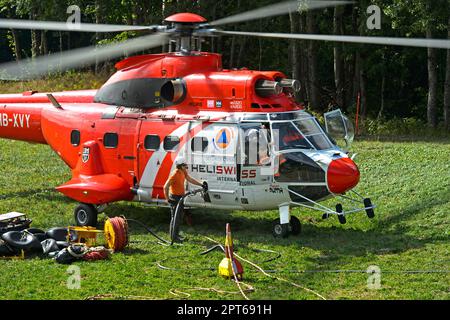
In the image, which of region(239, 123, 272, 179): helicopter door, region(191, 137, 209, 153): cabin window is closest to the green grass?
region(239, 123, 272, 179): helicopter door

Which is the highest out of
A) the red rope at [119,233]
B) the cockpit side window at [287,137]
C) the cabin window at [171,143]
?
the cockpit side window at [287,137]

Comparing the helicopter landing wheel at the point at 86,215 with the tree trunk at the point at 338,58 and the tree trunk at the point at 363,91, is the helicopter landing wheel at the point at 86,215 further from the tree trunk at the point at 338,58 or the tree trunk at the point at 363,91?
the tree trunk at the point at 363,91

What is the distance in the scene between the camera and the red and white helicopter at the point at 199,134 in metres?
15.4

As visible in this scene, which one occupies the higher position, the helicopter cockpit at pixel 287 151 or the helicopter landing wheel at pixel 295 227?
the helicopter cockpit at pixel 287 151

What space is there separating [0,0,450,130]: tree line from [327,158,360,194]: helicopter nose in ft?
46.7

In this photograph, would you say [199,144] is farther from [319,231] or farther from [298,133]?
[319,231]

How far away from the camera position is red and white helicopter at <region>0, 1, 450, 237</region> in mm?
15422

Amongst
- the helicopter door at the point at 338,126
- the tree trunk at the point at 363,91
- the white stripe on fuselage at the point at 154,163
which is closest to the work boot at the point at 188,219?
the white stripe on fuselage at the point at 154,163

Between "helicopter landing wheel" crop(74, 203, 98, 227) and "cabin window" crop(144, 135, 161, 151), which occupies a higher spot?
"cabin window" crop(144, 135, 161, 151)

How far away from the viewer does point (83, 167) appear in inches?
691

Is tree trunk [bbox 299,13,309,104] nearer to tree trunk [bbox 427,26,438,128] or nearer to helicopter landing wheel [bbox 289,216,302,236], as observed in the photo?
tree trunk [bbox 427,26,438,128]

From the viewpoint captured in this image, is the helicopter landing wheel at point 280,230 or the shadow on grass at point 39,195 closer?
the helicopter landing wheel at point 280,230

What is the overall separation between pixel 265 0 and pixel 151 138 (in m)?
18.1

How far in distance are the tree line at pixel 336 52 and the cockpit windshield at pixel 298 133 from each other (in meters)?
13.5
